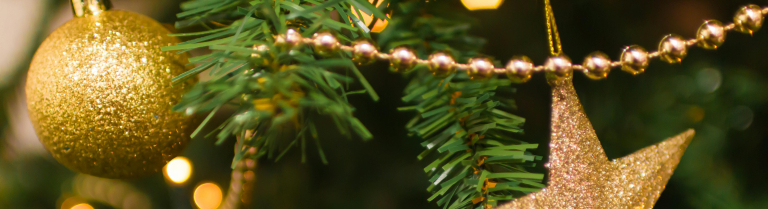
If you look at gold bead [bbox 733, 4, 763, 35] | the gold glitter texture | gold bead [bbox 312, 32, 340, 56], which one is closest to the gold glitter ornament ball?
gold bead [bbox 312, 32, 340, 56]

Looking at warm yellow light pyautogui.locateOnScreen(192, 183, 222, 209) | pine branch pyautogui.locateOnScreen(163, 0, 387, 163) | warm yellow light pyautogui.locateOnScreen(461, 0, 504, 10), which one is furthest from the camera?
warm yellow light pyautogui.locateOnScreen(192, 183, 222, 209)

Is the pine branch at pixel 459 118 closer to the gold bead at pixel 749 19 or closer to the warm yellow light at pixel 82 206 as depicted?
the gold bead at pixel 749 19

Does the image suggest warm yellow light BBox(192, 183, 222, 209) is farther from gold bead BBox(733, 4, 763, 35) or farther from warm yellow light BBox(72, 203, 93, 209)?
gold bead BBox(733, 4, 763, 35)

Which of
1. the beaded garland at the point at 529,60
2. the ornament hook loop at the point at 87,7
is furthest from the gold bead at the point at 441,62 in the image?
the ornament hook loop at the point at 87,7

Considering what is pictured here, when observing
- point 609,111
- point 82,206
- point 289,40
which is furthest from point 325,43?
point 82,206

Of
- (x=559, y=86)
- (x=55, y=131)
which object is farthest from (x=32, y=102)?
(x=559, y=86)

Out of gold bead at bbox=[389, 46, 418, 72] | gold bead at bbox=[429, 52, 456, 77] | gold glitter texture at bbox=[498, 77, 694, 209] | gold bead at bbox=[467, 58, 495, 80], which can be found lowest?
gold glitter texture at bbox=[498, 77, 694, 209]

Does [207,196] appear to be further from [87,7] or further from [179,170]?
[87,7]
